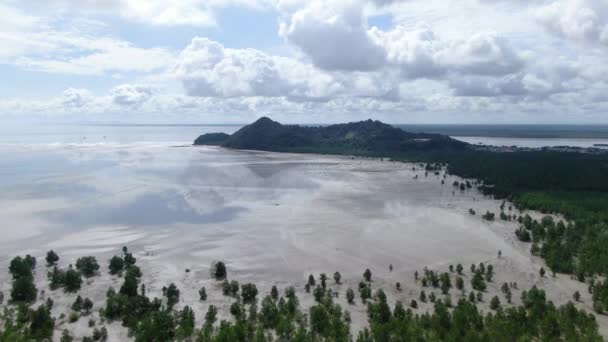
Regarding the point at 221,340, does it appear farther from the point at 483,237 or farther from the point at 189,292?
the point at 483,237

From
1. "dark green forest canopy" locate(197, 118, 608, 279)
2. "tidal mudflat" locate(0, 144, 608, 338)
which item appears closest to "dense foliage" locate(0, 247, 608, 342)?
"tidal mudflat" locate(0, 144, 608, 338)

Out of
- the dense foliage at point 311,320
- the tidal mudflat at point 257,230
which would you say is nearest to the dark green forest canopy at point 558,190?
Result: the tidal mudflat at point 257,230

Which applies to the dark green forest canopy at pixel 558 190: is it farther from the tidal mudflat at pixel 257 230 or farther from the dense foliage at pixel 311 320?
the dense foliage at pixel 311 320

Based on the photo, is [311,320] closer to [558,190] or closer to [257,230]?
[257,230]

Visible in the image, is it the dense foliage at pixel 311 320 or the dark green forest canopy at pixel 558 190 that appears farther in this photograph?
the dark green forest canopy at pixel 558 190

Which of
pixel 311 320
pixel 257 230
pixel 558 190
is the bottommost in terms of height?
pixel 311 320

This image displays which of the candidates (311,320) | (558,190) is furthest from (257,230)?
(558,190)

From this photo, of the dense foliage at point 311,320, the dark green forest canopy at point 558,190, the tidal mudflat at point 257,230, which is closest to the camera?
the dense foliage at point 311,320

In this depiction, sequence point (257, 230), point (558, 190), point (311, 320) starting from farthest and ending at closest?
point (558, 190) → point (257, 230) → point (311, 320)
